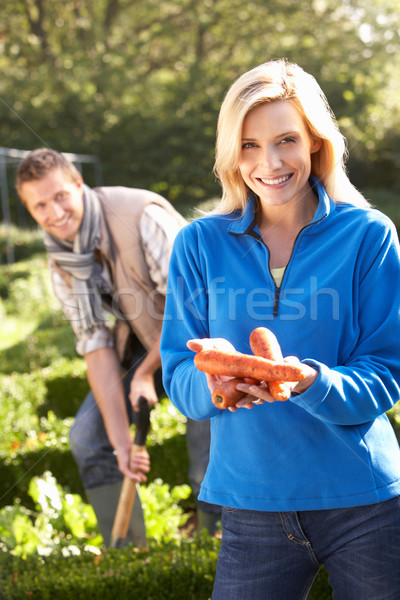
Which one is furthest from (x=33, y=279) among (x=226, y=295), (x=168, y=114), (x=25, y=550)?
(x=168, y=114)

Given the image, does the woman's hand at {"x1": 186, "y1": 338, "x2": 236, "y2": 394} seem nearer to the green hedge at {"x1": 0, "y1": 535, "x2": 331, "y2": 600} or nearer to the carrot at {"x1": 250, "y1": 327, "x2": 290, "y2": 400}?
the carrot at {"x1": 250, "y1": 327, "x2": 290, "y2": 400}

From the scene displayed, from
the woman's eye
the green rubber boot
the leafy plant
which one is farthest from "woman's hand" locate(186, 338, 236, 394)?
the leafy plant

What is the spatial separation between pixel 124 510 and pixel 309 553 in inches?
64.7

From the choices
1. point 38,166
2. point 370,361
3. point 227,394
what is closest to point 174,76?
point 38,166

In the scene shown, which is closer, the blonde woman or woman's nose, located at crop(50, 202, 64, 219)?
the blonde woman

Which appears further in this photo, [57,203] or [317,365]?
[57,203]

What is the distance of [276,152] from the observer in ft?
5.79

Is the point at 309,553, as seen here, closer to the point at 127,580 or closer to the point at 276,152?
the point at 276,152

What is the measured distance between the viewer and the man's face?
10.1 ft

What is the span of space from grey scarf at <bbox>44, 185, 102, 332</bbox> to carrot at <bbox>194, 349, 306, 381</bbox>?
1.69 meters

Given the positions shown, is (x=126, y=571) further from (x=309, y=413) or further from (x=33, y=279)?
(x=33, y=279)

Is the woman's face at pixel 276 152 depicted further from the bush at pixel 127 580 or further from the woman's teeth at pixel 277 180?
the bush at pixel 127 580

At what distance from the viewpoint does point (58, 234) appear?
123 inches

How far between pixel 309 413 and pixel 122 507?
1.78 meters
